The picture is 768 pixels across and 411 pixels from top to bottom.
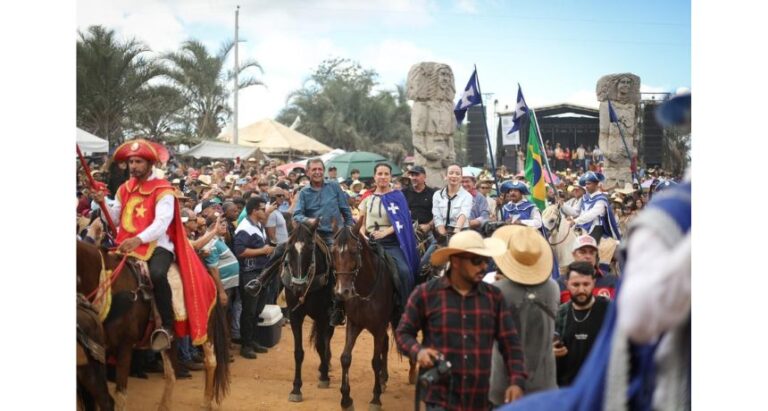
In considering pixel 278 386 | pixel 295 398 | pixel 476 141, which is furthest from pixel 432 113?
pixel 476 141

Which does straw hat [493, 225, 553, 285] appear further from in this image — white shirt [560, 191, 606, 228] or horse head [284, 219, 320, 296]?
white shirt [560, 191, 606, 228]

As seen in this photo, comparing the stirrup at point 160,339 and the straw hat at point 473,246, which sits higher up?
the straw hat at point 473,246

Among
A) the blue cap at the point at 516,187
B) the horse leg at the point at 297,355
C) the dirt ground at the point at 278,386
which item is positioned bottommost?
the dirt ground at the point at 278,386

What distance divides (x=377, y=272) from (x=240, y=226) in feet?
8.64

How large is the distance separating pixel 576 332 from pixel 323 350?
4272 millimetres

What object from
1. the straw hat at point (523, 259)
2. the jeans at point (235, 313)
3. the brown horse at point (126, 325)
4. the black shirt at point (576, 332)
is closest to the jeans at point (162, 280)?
the brown horse at point (126, 325)

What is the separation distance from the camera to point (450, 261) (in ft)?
15.1

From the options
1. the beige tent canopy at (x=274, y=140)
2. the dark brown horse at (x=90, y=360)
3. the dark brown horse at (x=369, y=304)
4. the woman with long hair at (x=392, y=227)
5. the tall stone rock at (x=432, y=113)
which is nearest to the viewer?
the dark brown horse at (x=90, y=360)

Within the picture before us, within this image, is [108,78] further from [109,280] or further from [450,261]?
[450,261]

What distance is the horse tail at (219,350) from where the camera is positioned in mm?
7898

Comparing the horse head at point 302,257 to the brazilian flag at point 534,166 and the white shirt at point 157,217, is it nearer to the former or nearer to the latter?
the white shirt at point 157,217

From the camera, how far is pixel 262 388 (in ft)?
29.6

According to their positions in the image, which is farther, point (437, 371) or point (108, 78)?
point (108, 78)
